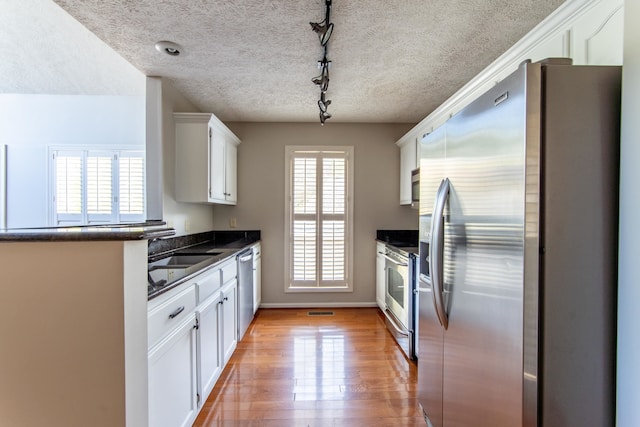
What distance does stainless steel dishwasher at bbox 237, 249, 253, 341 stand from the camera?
250cm

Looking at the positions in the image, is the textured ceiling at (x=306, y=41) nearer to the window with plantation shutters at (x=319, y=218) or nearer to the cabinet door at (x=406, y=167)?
the cabinet door at (x=406, y=167)

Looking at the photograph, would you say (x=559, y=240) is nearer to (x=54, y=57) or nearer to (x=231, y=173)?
(x=231, y=173)

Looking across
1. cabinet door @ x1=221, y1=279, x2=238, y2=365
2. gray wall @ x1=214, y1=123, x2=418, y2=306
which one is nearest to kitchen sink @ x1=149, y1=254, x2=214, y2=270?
cabinet door @ x1=221, y1=279, x2=238, y2=365

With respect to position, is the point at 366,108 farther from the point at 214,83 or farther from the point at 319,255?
the point at 319,255

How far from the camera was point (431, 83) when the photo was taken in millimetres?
2371

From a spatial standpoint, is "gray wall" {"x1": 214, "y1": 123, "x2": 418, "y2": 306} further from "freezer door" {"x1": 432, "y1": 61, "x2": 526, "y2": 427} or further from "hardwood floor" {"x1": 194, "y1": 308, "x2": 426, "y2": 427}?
"freezer door" {"x1": 432, "y1": 61, "x2": 526, "y2": 427}

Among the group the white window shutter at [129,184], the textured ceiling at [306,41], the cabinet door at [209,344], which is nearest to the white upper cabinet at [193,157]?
the textured ceiling at [306,41]

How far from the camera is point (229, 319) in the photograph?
2.21 meters

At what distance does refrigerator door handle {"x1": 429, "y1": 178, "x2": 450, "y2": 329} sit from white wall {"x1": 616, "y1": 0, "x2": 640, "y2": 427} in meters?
0.52

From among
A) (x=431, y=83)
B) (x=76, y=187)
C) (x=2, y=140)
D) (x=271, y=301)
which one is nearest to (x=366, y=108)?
(x=431, y=83)

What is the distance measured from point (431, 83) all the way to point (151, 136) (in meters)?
2.47

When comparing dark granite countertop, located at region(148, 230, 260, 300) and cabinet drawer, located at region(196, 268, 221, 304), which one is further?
cabinet drawer, located at region(196, 268, 221, 304)

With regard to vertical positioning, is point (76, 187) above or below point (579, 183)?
above

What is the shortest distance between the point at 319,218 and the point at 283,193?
1.91 ft
